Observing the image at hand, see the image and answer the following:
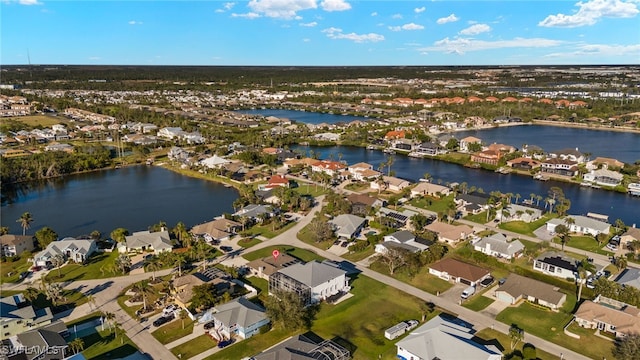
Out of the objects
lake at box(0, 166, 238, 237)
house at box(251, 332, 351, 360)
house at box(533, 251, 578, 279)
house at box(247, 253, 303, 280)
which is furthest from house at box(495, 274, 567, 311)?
lake at box(0, 166, 238, 237)

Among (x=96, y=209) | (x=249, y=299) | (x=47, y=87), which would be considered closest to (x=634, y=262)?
(x=249, y=299)

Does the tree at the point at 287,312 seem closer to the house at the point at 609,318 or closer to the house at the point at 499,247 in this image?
the house at the point at 609,318

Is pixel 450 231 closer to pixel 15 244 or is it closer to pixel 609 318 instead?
pixel 609 318

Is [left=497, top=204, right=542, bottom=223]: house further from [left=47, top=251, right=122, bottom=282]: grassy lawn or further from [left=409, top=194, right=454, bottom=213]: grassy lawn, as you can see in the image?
[left=47, top=251, right=122, bottom=282]: grassy lawn

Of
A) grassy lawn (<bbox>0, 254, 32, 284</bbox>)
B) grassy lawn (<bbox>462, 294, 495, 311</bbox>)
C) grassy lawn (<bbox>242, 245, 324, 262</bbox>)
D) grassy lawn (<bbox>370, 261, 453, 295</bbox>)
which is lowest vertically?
grassy lawn (<bbox>0, 254, 32, 284</bbox>)

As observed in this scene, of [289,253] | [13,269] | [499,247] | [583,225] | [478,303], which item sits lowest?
[13,269]

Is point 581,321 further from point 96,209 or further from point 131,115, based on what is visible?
point 131,115

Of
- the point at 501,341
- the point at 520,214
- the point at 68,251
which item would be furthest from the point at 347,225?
the point at 68,251
